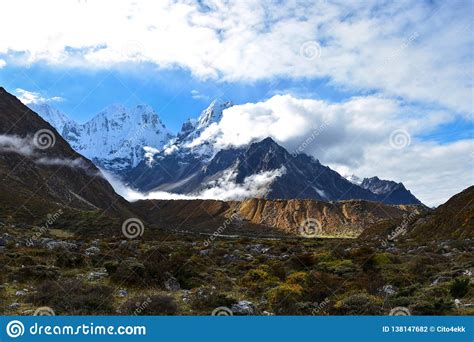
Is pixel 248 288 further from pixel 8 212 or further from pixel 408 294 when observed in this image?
pixel 8 212

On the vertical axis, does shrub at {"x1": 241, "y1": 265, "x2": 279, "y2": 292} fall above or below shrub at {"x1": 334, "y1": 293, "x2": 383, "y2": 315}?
above

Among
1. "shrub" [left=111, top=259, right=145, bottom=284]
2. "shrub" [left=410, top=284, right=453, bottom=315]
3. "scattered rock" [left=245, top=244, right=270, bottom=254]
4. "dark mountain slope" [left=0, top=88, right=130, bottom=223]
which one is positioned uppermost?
"dark mountain slope" [left=0, top=88, right=130, bottom=223]

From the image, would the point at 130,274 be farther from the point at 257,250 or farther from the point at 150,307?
the point at 257,250

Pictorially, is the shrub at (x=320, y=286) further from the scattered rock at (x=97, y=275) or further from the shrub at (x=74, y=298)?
the scattered rock at (x=97, y=275)

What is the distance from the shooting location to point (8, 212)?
8875cm

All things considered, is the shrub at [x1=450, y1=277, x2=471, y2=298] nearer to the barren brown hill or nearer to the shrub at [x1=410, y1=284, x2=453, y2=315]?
the shrub at [x1=410, y1=284, x2=453, y2=315]

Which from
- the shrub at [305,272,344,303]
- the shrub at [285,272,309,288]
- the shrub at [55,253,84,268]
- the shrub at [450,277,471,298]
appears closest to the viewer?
the shrub at [305,272,344,303]

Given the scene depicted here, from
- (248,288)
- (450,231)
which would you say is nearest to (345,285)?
(248,288)

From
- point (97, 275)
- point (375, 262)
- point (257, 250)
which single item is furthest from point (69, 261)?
point (257, 250)

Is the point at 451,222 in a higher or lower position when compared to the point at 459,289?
higher

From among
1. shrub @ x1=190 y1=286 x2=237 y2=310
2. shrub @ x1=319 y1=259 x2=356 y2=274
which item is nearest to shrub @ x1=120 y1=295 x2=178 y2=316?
shrub @ x1=190 y1=286 x2=237 y2=310

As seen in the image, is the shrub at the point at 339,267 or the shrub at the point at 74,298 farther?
the shrub at the point at 339,267

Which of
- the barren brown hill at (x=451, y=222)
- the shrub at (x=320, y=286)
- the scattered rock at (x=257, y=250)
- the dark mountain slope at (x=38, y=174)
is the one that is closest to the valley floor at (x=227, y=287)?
the shrub at (x=320, y=286)

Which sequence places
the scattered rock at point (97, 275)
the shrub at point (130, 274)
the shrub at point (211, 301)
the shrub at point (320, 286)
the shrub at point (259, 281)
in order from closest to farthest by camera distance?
the shrub at point (211, 301), the shrub at point (320, 286), the shrub at point (130, 274), the shrub at point (259, 281), the scattered rock at point (97, 275)
